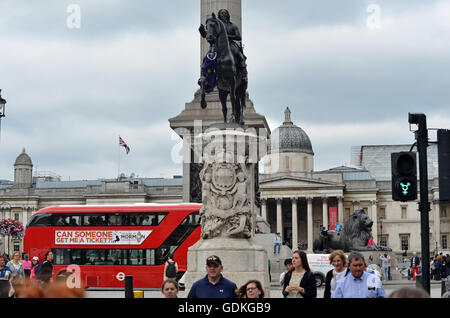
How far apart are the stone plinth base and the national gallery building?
95.3 metres

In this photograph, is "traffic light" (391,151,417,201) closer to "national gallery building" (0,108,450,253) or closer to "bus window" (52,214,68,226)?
"bus window" (52,214,68,226)

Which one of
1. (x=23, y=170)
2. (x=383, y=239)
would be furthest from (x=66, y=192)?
(x=383, y=239)

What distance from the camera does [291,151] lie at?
419 ft

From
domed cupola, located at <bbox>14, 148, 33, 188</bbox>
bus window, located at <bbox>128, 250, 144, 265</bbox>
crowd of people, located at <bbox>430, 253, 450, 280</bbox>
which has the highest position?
domed cupola, located at <bbox>14, 148, 33, 188</bbox>

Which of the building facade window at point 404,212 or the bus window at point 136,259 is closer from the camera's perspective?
the bus window at point 136,259

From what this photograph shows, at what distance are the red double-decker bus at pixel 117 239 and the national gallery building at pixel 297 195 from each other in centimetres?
7810

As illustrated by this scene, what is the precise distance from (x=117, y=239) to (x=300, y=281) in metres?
22.6

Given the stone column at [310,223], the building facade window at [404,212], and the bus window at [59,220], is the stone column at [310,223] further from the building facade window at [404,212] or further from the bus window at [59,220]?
the bus window at [59,220]

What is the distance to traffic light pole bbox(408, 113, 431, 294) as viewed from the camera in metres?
9.69

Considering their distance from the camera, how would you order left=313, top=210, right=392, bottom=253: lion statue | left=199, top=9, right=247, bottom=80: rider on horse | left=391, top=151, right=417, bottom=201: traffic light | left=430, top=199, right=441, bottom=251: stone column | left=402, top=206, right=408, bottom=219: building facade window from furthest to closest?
1. left=402, top=206, right=408, bottom=219: building facade window
2. left=430, top=199, right=441, bottom=251: stone column
3. left=313, top=210, right=392, bottom=253: lion statue
4. left=199, top=9, right=247, bottom=80: rider on horse
5. left=391, top=151, right=417, bottom=201: traffic light

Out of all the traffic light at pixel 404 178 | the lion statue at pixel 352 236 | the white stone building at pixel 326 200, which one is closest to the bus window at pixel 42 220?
the lion statue at pixel 352 236

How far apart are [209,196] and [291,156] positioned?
112694 mm

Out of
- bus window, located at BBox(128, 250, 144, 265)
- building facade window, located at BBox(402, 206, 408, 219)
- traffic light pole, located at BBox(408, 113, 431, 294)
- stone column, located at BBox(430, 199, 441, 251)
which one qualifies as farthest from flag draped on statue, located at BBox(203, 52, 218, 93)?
building facade window, located at BBox(402, 206, 408, 219)

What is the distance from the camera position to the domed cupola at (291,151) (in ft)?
415
